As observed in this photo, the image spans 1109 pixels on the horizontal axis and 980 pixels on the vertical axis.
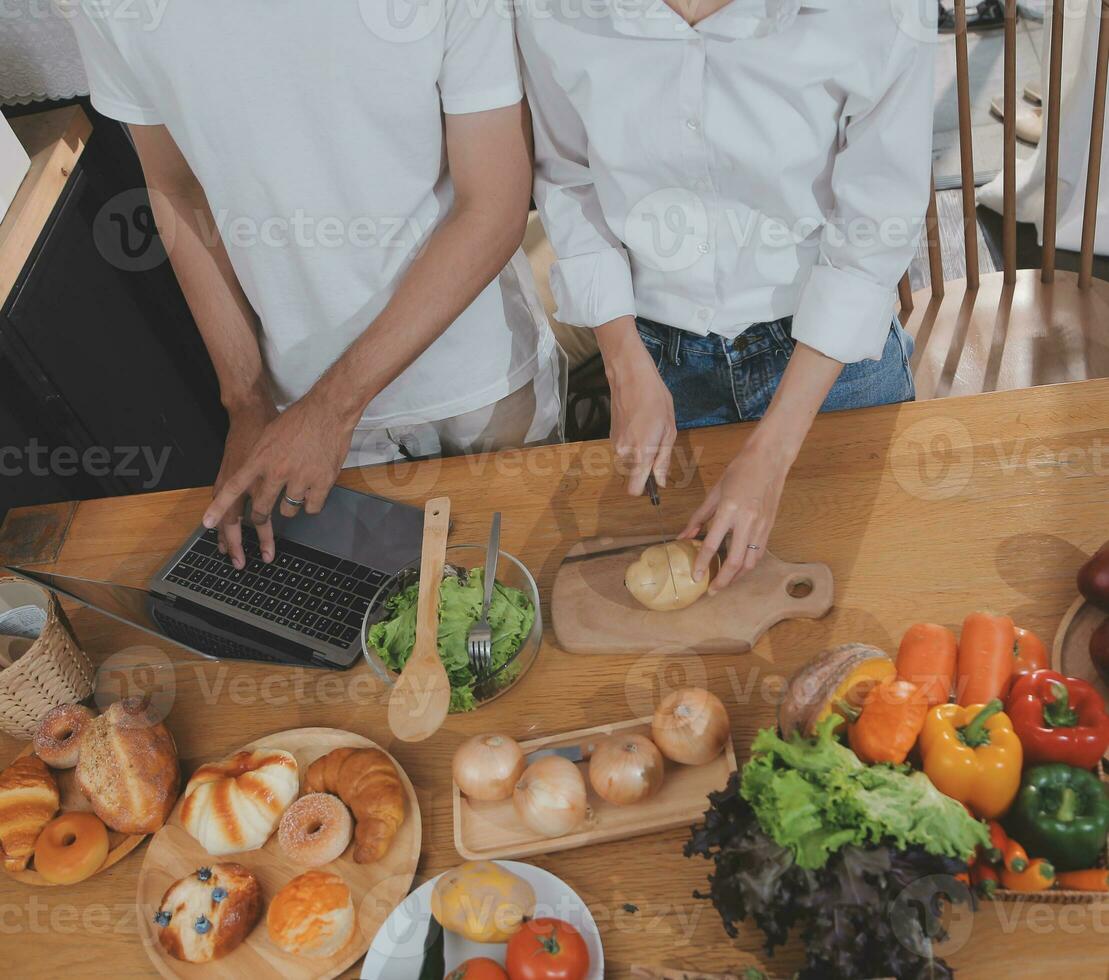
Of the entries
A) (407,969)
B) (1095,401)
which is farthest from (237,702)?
(1095,401)

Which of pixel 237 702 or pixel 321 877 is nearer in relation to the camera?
pixel 321 877

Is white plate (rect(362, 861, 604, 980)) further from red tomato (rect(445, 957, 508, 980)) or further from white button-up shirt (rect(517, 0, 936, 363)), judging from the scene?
white button-up shirt (rect(517, 0, 936, 363))

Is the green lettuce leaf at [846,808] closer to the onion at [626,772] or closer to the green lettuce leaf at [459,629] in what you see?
the onion at [626,772]

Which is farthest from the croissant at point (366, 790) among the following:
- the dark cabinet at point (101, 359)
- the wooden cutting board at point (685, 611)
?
the dark cabinet at point (101, 359)

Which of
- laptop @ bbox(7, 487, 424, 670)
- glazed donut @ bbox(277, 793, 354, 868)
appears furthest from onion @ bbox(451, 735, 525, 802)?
laptop @ bbox(7, 487, 424, 670)

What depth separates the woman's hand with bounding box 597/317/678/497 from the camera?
3.73 feet

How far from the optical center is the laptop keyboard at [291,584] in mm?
1165

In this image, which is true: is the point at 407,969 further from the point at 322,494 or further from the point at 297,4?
the point at 297,4

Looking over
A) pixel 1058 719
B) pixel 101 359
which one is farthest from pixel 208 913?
pixel 101 359

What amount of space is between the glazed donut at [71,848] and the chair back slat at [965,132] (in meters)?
1.59

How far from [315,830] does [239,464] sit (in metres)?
0.54

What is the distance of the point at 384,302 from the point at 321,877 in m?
0.79

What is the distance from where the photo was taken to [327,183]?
49.2 inches

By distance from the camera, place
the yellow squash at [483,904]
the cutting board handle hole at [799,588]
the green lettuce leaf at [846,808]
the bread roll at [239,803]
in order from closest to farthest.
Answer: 1. the green lettuce leaf at [846,808]
2. the yellow squash at [483,904]
3. the bread roll at [239,803]
4. the cutting board handle hole at [799,588]
